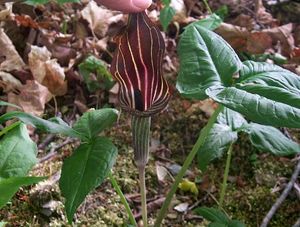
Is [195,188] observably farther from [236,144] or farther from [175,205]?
[236,144]

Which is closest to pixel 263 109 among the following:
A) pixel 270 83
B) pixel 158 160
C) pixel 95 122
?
pixel 270 83

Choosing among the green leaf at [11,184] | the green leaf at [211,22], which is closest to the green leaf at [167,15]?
the green leaf at [211,22]

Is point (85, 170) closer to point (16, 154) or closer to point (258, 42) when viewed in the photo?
point (16, 154)

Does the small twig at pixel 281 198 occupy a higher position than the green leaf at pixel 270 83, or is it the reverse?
the green leaf at pixel 270 83

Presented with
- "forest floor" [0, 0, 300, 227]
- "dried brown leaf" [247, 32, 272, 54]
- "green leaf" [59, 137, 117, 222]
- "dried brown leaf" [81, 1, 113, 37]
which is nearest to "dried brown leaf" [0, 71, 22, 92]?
"forest floor" [0, 0, 300, 227]

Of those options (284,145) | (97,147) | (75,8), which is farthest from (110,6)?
(75,8)

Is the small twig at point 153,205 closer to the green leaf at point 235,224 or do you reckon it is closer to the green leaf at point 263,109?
the green leaf at point 235,224
